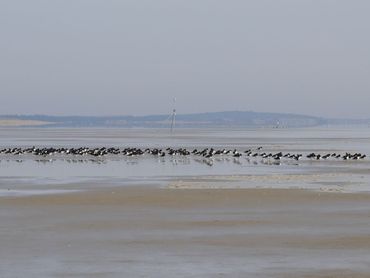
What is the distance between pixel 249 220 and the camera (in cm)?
1495

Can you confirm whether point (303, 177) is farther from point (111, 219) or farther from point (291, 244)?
point (291, 244)

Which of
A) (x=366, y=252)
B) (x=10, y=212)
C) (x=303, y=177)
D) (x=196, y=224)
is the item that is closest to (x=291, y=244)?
(x=366, y=252)

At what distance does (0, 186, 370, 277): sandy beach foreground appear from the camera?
1024 centimetres

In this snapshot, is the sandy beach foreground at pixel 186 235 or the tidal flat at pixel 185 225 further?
the tidal flat at pixel 185 225

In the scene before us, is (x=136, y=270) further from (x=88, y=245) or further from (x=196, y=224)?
(x=196, y=224)

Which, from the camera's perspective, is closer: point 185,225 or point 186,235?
point 186,235

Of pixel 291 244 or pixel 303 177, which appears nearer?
pixel 291 244

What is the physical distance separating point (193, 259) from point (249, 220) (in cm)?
423

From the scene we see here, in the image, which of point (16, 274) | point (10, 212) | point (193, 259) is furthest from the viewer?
point (10, 212)

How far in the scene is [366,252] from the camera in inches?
447

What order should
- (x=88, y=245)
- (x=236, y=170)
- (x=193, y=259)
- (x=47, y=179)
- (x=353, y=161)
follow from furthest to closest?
(x=353, y=161), (x=236, y=170), (x=47, y=179), (x=88, y=245), (x=193, y=259)

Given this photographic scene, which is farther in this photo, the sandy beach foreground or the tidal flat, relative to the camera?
the tidal flat

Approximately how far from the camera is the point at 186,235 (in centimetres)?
1298

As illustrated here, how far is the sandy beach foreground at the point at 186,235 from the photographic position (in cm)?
1024
